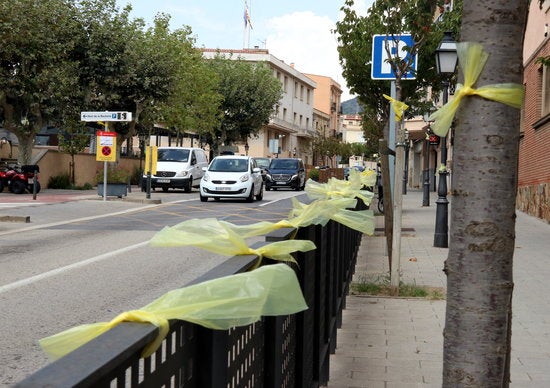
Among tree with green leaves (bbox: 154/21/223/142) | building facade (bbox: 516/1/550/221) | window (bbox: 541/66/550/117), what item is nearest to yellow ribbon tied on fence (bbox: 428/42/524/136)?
building facade (bbox: 516/1/550/221)

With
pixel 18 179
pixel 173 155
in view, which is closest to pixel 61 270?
pixel 18 179

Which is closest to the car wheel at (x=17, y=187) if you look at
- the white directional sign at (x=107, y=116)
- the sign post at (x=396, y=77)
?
the white directional sign at (x=107, y=116)

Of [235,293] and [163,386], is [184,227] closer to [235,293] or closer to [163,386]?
[235,293]

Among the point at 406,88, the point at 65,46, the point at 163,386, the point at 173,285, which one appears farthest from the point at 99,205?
the point at 163,386

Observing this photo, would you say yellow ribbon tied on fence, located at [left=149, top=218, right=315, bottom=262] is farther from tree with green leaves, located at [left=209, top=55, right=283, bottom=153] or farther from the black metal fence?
tree with green leaves, located at [left=209, top=55, right=283, bottom=153]

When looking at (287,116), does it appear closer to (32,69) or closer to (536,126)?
(32,69)

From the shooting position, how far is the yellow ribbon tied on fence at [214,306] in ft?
5.16

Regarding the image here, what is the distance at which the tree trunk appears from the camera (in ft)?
8.63

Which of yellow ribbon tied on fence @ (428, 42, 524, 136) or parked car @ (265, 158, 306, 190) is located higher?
yellow ribbon tied on fence @ (428, 42, 524, 136)

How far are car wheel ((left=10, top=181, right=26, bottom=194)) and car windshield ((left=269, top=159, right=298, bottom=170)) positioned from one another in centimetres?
1613

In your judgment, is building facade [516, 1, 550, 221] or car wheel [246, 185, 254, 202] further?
car wheel [246, 185, 254, 202]

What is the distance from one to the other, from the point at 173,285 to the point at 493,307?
241 inches

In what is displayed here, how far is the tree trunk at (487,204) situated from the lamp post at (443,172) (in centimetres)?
538

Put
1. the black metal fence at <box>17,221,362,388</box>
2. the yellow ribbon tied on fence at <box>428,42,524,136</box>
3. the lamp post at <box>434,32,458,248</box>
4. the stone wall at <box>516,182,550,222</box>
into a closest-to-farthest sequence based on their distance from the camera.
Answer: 1. the black metal fence at <box>17,221,362,388</box>
2. the yellow ribbon tied on fence at <box>428,42,524,136</box>
3. the lamp post at <box>434,32,458,248</box>
4. the stone wall at <box>516,182,550,222</box>
